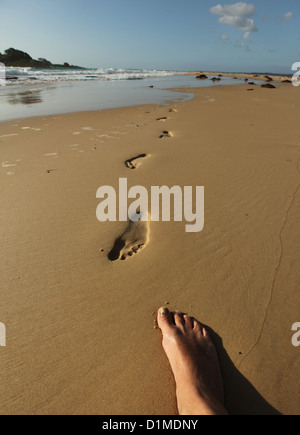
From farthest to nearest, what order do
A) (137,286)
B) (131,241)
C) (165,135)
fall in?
(165,135) < (131,241) < (137,286)

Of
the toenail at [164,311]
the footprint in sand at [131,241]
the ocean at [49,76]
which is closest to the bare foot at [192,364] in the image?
the toenail at [164,311]

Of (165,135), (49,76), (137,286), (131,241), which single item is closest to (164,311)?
(137,286)

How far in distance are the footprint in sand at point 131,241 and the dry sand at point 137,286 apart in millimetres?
57

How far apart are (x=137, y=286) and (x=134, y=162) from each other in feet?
7.57

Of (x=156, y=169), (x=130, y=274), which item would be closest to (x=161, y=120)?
(x=156, y=169)

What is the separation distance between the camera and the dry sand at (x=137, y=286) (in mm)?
1241

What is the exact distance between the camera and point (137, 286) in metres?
1.74

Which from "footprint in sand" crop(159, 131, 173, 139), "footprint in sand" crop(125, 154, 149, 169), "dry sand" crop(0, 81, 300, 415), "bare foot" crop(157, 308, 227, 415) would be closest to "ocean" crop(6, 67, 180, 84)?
"footprint in sand" crop(159, 131, 173, 139)

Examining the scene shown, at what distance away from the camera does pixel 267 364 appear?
1330mm

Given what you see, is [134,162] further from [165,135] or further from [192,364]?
[192,364]

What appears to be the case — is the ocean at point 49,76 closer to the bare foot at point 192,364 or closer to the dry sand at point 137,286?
the dry sand at point 137,286

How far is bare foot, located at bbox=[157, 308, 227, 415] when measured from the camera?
1.22 metres
